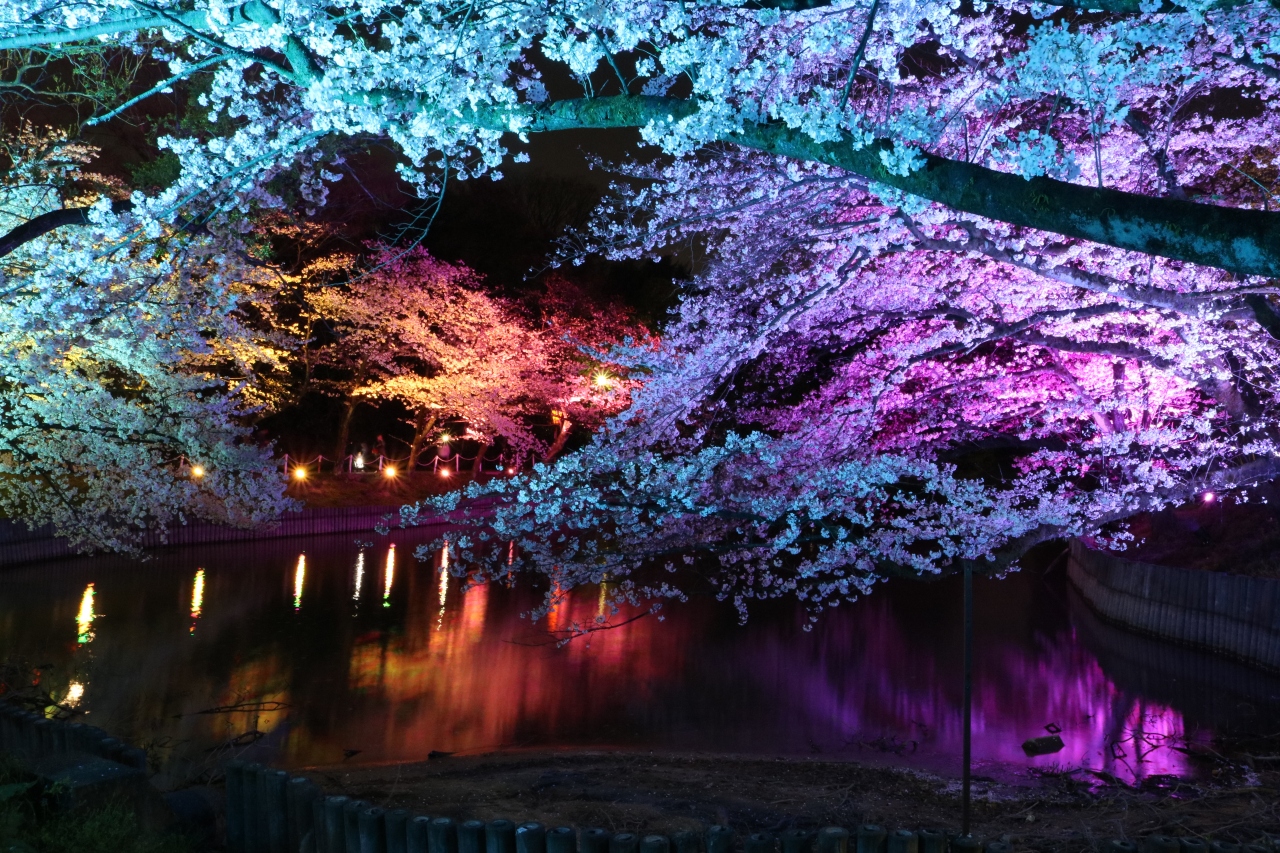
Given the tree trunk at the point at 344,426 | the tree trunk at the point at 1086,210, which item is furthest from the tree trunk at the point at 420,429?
the tree trunk at the point at 1086,210

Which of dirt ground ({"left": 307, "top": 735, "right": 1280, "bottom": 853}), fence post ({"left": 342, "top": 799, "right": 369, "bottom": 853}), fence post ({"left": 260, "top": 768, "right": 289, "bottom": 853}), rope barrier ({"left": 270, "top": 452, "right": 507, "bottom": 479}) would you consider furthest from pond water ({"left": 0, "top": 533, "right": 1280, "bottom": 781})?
rope barrier ({"left": 270, "top": 452, "right": 507, "bottom": 479})

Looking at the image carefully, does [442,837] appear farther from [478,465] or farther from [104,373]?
[478,465]

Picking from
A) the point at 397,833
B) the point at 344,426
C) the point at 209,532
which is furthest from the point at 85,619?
the point at 344,426

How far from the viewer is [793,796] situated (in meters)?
6.82

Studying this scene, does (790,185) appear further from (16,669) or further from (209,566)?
(209,566)

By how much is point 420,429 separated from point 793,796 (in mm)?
21416

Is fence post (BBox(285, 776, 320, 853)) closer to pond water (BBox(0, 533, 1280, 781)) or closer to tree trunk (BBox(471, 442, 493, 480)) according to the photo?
pond water (BBox(0, 533, 1280, 781))

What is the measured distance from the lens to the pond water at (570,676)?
28.8 feet

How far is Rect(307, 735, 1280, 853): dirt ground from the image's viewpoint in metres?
5.94

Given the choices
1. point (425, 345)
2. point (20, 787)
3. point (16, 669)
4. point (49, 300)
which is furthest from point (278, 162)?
point (425, 345)

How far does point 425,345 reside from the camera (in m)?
23.5

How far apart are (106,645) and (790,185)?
9977mm

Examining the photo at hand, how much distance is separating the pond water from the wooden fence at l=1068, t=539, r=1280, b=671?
1.16ft

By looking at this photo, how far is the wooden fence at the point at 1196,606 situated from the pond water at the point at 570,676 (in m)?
0.35
